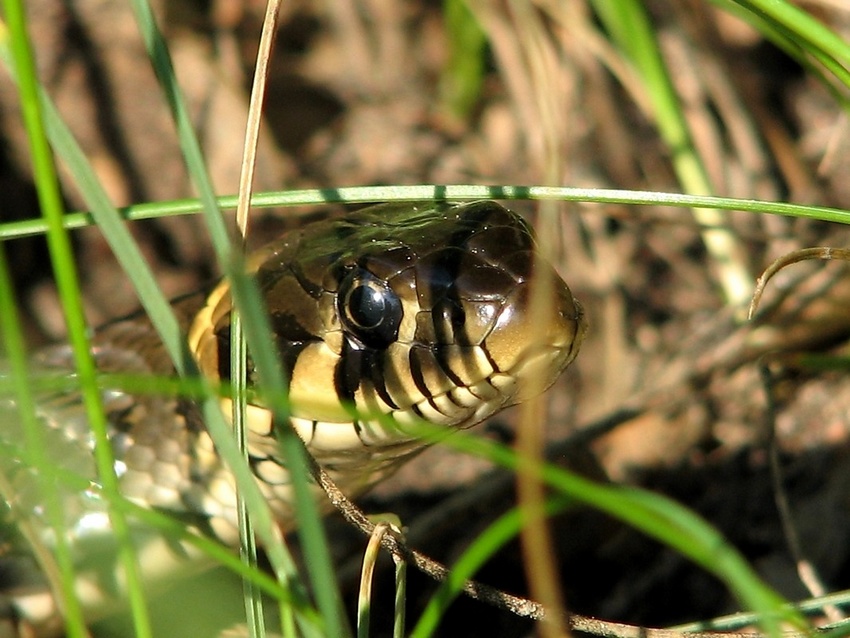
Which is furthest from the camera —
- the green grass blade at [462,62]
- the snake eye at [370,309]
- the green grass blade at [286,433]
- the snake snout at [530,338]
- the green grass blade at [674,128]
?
the green grass blade at [462,62]

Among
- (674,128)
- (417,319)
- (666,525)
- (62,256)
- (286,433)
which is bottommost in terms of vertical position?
(666,525)

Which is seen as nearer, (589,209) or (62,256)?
(62,256)

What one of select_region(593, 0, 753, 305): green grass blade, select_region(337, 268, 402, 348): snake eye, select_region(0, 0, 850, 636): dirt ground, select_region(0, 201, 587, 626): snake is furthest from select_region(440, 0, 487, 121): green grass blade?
select_region(337, 268, 402, 348): snake eye

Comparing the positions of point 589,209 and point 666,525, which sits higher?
point 589,209

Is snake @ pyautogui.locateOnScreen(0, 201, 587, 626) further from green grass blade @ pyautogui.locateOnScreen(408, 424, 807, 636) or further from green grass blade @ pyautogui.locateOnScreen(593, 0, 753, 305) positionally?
green grass blade @ pyautogui.locateOnScreen(593, 0, 753, 305)

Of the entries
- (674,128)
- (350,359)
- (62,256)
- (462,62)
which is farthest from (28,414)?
(462,62)

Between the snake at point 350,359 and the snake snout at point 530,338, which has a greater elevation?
the snake at point 350,359

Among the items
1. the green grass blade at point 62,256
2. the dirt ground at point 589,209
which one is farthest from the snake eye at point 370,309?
the dirt ground at point 589,209

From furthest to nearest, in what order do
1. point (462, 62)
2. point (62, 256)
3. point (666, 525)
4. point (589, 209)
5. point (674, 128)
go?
point (462, 62) → point (674, 128) → point (589, 209) → point (62, 256) → point (666, 525)

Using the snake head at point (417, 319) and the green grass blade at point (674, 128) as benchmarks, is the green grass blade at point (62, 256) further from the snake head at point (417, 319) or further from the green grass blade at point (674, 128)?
the green grass blade at point (674, 128)

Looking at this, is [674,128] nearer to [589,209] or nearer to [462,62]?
[589,209]
